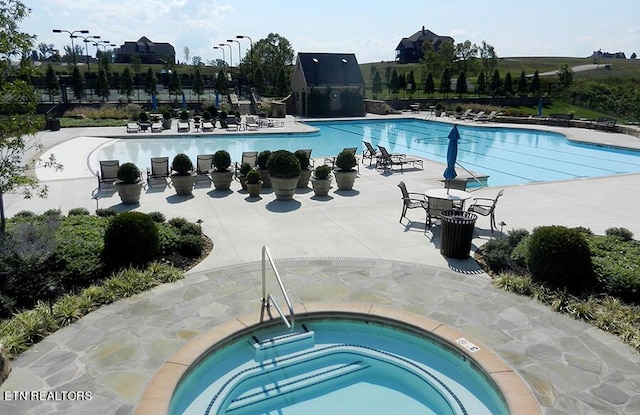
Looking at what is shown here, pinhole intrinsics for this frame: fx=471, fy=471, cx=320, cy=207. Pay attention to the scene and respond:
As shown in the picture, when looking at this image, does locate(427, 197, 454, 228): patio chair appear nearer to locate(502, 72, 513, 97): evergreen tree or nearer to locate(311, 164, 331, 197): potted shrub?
locate(311, 164, 331, 197): potted shrub

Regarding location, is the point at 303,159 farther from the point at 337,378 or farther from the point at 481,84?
the point at 481,84

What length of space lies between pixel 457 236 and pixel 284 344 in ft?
14.1

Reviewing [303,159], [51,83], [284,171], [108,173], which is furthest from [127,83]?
[284,171]

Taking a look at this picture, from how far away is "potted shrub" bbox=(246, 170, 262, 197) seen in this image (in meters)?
13.3

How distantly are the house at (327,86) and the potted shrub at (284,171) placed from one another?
29.2 m

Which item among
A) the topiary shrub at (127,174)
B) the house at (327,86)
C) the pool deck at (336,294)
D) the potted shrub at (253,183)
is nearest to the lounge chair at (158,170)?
the pool deck at (336,294)

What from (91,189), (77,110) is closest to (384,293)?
(91,189)

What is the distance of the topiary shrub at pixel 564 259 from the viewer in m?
7.54

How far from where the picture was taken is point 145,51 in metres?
119

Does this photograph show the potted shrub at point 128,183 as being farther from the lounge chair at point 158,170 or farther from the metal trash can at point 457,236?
the metal trash can at point 457,236

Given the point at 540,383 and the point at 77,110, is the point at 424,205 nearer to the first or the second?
the point at 540,383

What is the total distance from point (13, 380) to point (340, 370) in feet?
12.2

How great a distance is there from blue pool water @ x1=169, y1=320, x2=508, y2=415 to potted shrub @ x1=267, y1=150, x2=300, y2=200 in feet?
22.0

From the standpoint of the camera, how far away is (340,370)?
586cm
